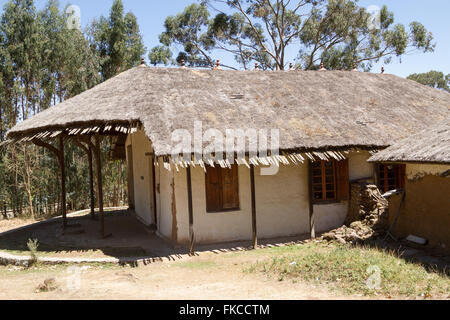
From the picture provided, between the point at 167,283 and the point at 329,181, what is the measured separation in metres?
5.56

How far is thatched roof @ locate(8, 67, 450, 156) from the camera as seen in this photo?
9.12 m

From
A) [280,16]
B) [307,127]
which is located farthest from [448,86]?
[307,127]

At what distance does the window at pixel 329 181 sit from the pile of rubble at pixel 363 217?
295 millimetres

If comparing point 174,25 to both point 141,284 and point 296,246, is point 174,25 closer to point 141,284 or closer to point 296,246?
point 296,246

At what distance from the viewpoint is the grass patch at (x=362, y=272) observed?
5.62 m

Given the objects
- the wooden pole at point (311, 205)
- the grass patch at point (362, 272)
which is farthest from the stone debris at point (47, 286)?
the wooden pole at point (311, 205)

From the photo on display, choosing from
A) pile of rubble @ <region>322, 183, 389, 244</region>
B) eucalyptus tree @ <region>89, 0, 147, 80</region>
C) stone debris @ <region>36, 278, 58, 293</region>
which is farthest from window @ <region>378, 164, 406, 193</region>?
eucalyptus tree @ <region>89, 0, 147, 80</region>

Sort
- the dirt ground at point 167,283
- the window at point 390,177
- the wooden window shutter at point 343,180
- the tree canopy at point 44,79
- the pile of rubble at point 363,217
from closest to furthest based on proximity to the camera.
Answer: the dirt ground at point 167,283
the pile of rubble at point 363,217
the wooden window shutter at point 343,180
the window at point 390,177
the tree canopy at point 44,79

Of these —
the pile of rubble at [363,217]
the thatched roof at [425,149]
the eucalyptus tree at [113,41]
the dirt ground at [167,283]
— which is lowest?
the dirt ground at [167,283]

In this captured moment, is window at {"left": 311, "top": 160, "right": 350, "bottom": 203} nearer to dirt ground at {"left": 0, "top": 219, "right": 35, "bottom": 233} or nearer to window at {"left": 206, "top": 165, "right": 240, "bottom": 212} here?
window at {"left": 206, "top": 165, "right": 240, "bottom": 212}

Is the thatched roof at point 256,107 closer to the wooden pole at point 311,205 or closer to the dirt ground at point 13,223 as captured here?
the wooden pole at point 311,205

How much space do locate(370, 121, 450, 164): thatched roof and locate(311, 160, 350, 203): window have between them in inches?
52.0

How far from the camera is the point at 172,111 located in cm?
935
